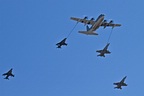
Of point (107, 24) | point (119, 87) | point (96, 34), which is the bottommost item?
point (119, 87)

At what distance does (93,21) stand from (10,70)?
2747cm

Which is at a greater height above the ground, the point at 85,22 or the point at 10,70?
the point at 85,22

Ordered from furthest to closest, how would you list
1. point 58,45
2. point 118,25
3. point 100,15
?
point 118,25
point 100,15
point 58,45

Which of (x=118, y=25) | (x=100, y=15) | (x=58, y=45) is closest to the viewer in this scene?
(x=58, y=45)

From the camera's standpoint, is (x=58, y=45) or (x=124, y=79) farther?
(x=124, y=79)

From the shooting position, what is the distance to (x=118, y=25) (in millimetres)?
155000

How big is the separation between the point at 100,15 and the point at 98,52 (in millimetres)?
12636

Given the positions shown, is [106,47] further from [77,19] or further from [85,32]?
[77,19]

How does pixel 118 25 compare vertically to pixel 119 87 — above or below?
above

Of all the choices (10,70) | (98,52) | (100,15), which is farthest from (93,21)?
(10,70)

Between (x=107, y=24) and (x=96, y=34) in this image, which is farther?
(x=107, y=24)

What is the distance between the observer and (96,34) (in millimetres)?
139500

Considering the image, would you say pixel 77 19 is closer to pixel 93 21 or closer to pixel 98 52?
pixel 93 21

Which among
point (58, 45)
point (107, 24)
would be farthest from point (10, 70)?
point (107, 24)
